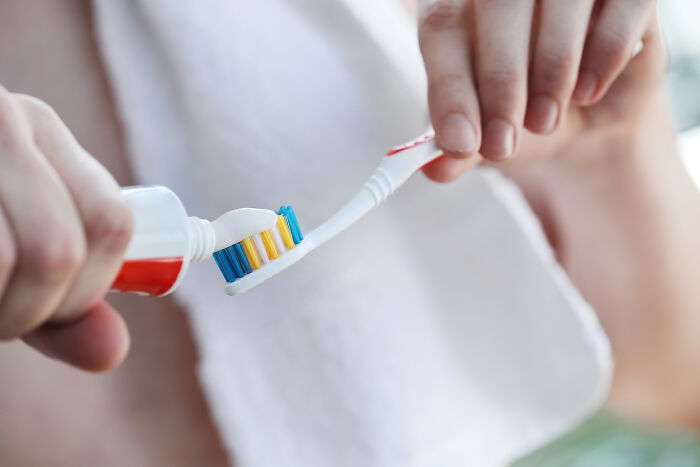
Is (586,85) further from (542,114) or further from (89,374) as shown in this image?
(89,374)

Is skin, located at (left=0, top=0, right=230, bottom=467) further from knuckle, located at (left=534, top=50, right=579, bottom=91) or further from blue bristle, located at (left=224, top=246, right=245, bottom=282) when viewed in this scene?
knuckle, located at (left=534, top=50, right=579, bottom=91)

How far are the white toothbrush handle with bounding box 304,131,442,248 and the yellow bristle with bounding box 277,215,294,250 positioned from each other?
0.01 meters

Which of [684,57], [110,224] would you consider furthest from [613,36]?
[684,57]

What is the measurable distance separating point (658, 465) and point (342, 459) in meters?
0.38

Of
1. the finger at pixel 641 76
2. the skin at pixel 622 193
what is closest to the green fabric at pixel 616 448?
the skin at pixel 622 193

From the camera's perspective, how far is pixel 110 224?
0.43 feet

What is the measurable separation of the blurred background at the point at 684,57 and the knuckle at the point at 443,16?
0.64m

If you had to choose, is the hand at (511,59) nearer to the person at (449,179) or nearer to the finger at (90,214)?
the person at (449,179)

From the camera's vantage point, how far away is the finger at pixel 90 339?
0.14 m

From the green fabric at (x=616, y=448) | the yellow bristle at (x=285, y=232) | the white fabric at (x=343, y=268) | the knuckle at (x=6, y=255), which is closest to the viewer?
the knuckle at (x=6, y=255)

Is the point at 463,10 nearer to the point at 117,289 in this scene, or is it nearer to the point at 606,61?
the point at 606,61

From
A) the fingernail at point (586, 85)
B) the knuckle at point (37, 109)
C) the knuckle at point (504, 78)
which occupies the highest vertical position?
the knuckle at point (37, 109)

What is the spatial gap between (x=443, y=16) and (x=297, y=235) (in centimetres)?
12

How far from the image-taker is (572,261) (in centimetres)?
46
